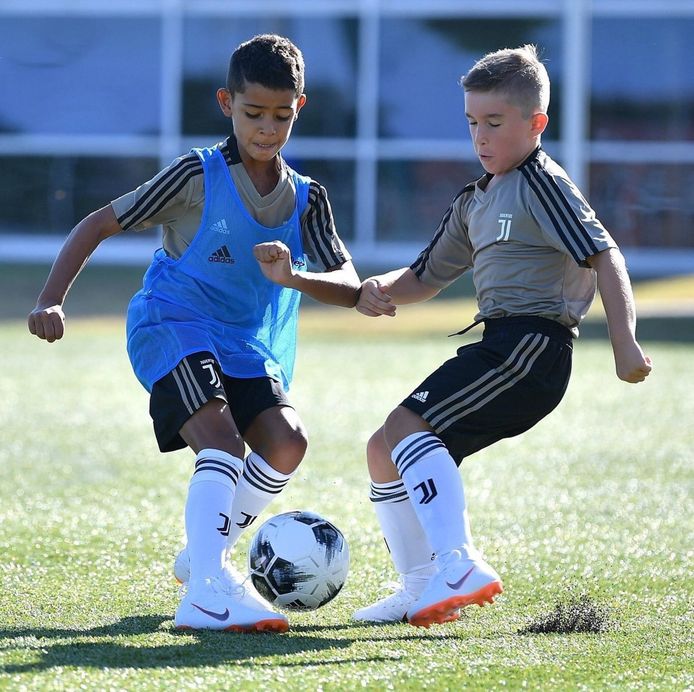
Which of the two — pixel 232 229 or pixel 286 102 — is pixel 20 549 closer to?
pixel 232 229

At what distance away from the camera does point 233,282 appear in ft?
14.5

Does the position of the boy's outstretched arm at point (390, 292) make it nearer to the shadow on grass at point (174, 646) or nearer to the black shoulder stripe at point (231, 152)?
the black shoulder stripe at point (231, 152)

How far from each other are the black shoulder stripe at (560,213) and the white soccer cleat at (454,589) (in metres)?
0.96

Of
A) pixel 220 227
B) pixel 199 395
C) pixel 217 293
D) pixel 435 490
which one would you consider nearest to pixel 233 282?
pixel 217 293

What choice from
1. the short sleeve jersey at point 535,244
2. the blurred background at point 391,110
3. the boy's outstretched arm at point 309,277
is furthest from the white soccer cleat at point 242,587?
the blurred background at point 391,110

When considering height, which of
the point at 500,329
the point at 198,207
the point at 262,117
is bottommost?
the point at 500,329

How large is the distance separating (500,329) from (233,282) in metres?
0.90

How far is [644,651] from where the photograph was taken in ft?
12.2

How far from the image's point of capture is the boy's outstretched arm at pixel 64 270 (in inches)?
162

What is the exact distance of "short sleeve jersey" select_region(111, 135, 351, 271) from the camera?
4.30 m

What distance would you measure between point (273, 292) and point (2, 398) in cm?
552

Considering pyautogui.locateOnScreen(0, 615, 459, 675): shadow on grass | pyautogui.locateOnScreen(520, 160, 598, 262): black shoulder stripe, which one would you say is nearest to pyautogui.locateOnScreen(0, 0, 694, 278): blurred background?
pyautogui.locateOnScreen(520, 160, 598, 262): black shoulder stripe

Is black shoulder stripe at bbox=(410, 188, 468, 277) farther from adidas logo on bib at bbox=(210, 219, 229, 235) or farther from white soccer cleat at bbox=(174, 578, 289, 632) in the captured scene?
white soccer cleat at bbox=(174, 578, 289, 632)

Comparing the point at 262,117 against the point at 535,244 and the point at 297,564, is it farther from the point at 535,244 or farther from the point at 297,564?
the point at 297,564
